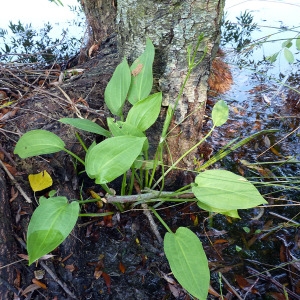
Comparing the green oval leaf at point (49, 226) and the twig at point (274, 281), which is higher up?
the green oval leaf at point (49, 226)

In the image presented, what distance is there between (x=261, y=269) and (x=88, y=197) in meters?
0.64

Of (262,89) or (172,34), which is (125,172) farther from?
(262,89)

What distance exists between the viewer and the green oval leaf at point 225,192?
0.77 metres

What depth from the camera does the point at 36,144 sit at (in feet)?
3.01

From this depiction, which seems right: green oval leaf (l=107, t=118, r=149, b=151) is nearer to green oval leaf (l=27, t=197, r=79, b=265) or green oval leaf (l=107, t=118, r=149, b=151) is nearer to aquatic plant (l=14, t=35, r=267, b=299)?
aquatic plant (l=14, t=35, r=267, b=299)

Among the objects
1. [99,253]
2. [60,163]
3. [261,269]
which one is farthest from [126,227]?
[261,269]

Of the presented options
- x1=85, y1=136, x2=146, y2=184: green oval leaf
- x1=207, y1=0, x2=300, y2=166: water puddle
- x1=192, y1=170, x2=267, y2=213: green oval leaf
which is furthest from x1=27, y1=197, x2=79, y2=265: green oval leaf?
x1=207, y1=0, x2=300, y2=166: water puddle

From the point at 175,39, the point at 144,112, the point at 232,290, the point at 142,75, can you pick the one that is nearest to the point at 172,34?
the point at 175,39

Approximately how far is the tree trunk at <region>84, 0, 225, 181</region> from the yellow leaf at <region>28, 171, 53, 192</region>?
41 cm

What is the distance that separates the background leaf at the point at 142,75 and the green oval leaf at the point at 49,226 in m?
0.40

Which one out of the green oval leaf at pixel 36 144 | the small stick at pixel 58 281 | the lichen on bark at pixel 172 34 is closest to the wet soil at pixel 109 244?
the small stick at pixel 58 281

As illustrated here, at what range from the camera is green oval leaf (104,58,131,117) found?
954 mm

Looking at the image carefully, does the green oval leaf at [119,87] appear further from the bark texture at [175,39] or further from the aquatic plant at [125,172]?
the bark texture at [175,39]

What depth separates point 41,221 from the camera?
75cm
